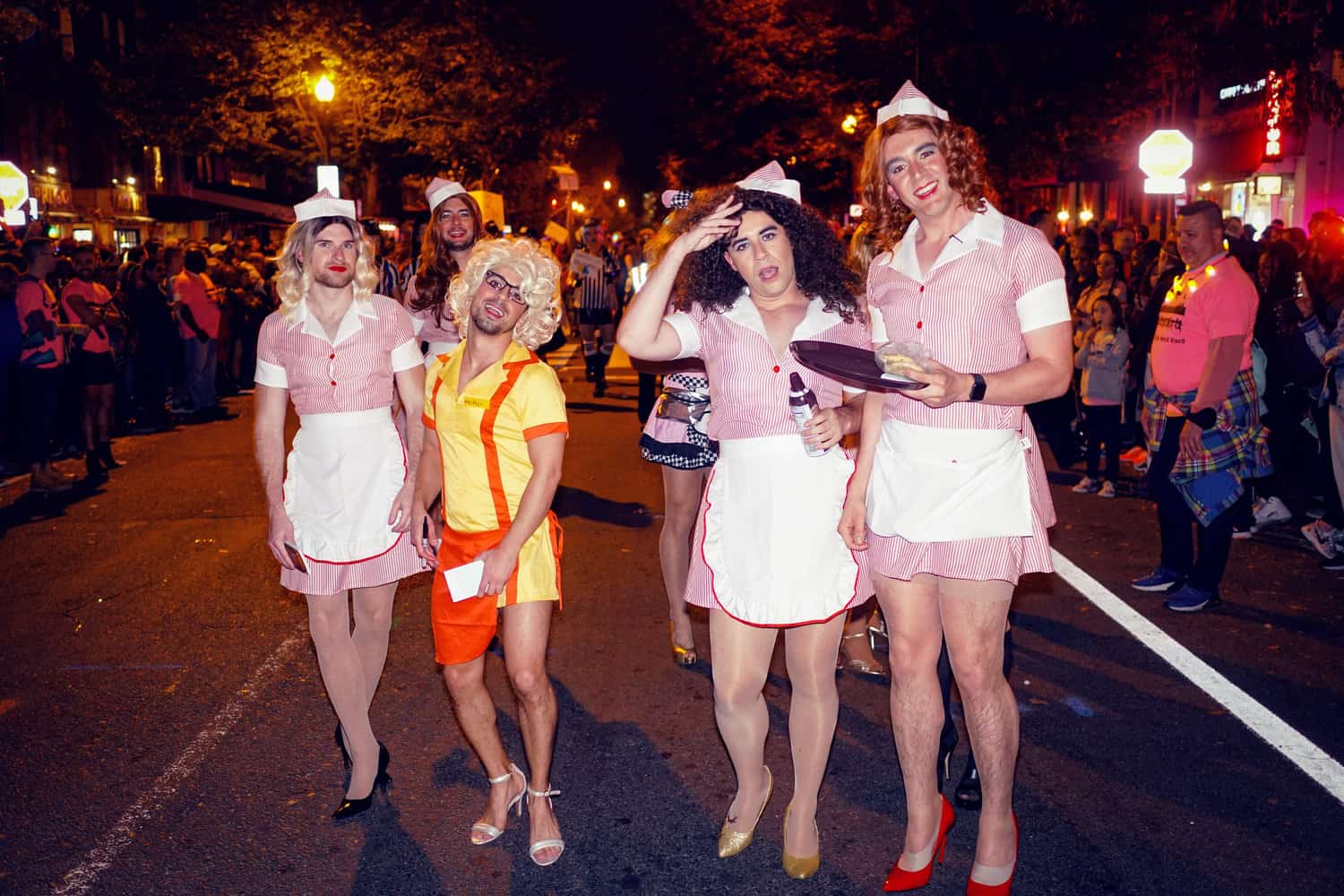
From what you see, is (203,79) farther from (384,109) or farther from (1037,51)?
(1037,51)

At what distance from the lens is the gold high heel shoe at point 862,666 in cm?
588

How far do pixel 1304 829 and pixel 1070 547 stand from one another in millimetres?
4091

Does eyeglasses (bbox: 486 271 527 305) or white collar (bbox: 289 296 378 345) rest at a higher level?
eyeglasses (bbox: 486 271 527 305)

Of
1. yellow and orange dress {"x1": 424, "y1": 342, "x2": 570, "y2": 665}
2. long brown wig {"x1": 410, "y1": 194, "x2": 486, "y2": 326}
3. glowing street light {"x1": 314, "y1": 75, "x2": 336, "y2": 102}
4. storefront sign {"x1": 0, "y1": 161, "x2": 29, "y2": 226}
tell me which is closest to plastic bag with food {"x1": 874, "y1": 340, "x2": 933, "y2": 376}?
yellow and orange dress {"x1": 424, "y1": 342, "x2": 570, "y2": 665}

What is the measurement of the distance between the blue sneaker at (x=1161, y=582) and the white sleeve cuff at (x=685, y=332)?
13.7ft

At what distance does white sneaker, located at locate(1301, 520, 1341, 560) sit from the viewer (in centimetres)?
771

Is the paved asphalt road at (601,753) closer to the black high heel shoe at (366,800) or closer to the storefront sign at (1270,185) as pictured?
the black high heel shoe at (366,800)

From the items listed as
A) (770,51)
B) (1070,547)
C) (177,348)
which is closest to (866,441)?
(1070,547)

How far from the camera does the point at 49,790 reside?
4.71 metres

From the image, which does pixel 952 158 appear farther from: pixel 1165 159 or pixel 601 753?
pixel 1165 159

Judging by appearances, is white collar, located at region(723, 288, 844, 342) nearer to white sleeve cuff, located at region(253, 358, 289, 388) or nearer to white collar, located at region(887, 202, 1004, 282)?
white collar, located at region(887, 202, 1004, 282)

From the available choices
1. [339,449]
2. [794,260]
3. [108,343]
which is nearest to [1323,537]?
[794,260]

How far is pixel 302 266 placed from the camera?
14.6 ft

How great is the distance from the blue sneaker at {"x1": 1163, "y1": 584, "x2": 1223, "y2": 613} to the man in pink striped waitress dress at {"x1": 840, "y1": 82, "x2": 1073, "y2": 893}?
10.9 ft
